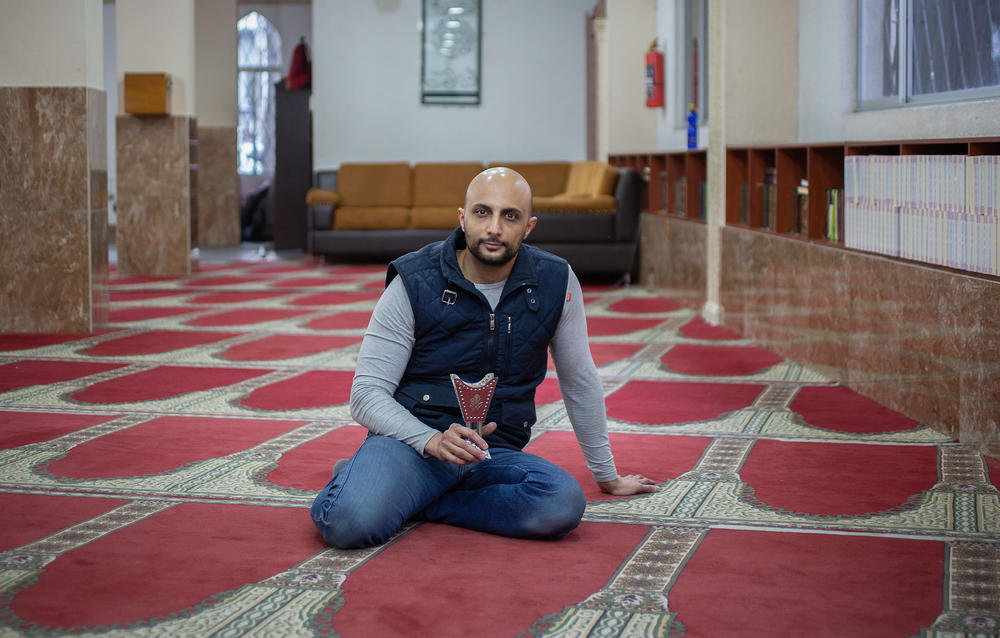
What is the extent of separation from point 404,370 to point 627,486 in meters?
0.70

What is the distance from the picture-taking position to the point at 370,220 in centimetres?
1143

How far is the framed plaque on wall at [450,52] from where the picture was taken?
43.2 feet

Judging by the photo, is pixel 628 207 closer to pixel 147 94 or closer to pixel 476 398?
pixel 147 94

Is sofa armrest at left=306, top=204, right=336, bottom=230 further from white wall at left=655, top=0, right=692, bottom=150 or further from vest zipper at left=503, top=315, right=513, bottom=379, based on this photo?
vest zipper at left=503, top=315, right=513, bottom=379

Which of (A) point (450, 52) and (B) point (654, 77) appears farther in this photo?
(A) point (450, 52)

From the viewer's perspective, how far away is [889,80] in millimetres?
5539

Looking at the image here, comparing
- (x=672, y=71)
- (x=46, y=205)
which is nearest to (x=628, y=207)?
(x=672, y=71)

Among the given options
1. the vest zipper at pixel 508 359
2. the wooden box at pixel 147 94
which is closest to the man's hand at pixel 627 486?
the vest zipper at pixel 508 359

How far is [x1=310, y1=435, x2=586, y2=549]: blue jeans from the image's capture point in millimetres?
2602

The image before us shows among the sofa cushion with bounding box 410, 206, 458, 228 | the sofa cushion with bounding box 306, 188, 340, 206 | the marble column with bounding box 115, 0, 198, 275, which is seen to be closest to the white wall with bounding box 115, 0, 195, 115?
the marble column with bounding box 115, 0, 198, 275

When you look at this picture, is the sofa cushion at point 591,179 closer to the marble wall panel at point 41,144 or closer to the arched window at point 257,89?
the marble wall panel at point 41,144

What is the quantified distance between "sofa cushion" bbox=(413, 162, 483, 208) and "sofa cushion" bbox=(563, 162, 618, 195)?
3.45 feet

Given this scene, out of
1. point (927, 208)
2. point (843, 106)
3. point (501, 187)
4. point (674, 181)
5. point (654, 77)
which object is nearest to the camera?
point (501, 187)

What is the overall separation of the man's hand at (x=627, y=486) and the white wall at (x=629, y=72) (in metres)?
8.70
